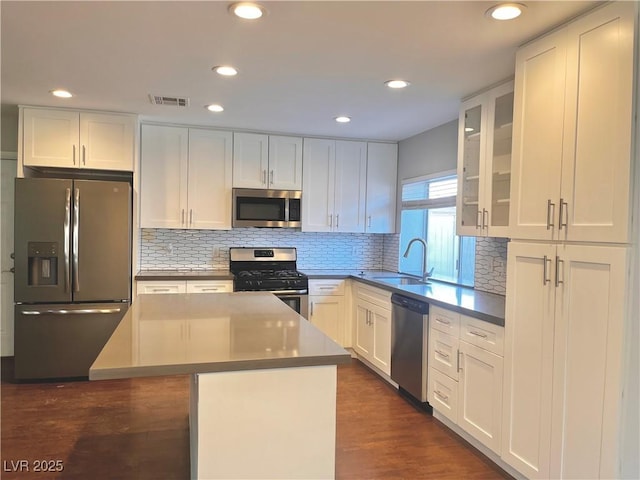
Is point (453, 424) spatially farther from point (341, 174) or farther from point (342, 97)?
point (341, 174)

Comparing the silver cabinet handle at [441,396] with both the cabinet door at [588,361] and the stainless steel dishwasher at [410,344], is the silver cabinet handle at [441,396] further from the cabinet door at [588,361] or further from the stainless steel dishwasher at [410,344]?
the cabinet door at [588,361]

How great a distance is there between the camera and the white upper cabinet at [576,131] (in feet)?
6.21

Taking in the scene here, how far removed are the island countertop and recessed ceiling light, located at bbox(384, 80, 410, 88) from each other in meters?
1.67

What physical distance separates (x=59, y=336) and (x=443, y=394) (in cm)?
322

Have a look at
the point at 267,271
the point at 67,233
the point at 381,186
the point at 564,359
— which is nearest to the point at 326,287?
the point at 267,271

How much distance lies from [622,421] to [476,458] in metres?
1.10

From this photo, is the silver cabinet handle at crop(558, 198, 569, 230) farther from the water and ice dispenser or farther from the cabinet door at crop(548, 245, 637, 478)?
the water and ice dispenser

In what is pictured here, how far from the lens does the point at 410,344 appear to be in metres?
3.59

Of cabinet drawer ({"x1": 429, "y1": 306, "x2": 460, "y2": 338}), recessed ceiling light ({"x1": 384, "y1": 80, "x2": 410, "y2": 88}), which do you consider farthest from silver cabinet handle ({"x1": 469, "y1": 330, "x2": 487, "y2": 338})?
recessed ceiling light ({"x1": 384, "y1": 80, "x2": 410, "y2": 88})

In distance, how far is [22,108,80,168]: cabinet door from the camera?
3.93m

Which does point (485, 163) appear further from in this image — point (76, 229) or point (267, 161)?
point (76, 229)

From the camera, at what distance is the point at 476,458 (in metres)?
2.79

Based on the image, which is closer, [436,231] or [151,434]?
[151,434]

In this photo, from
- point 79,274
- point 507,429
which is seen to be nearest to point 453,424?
point 507,429
